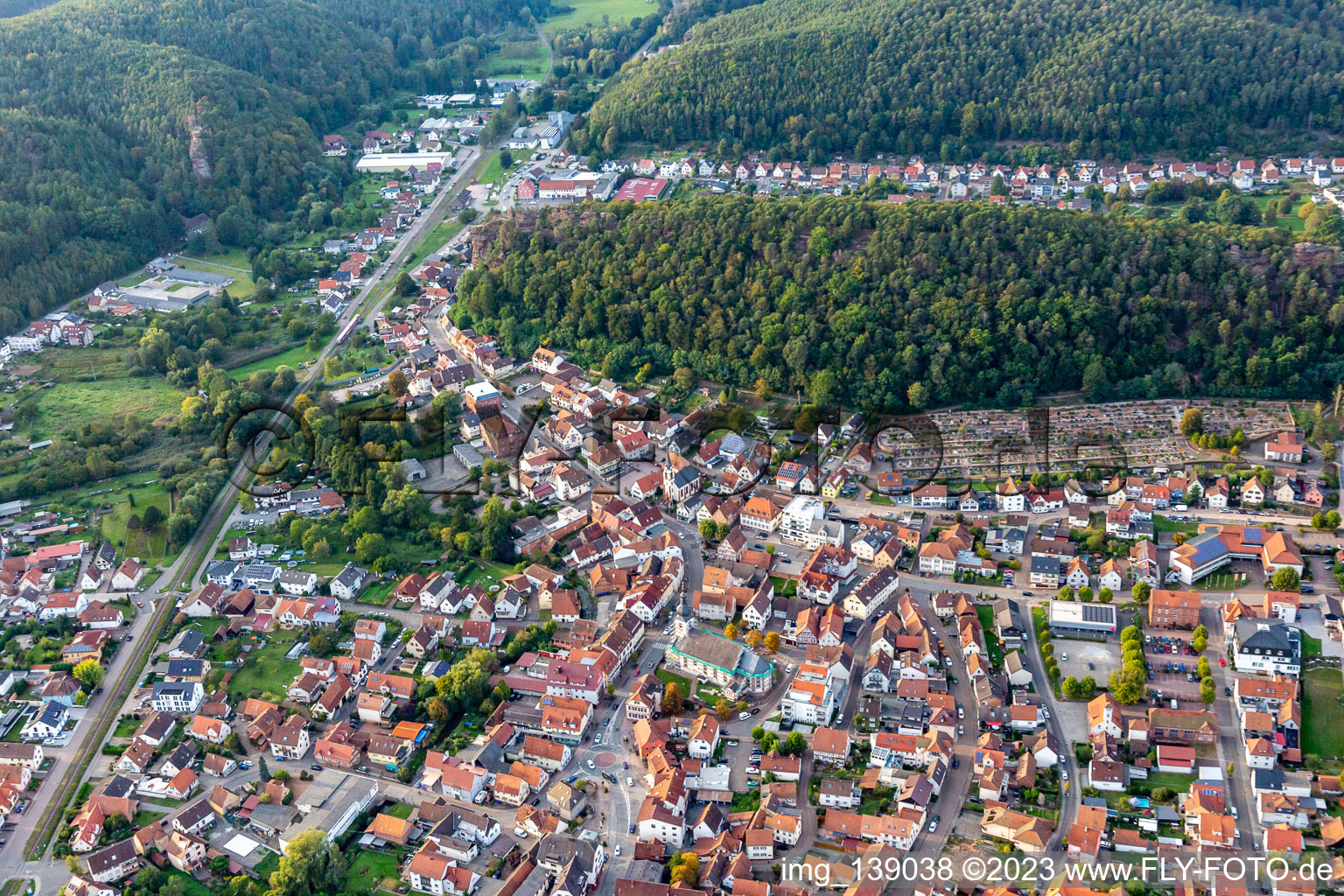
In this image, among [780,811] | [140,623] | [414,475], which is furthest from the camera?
[414,475]

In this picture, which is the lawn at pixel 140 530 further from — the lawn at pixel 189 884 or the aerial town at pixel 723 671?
the lawn at pixel 189 884

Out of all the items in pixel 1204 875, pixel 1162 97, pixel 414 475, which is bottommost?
pixel 1204 875

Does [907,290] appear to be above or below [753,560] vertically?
above

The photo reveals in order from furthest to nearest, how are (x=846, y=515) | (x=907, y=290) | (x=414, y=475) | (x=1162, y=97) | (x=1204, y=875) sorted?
(x=1162, y=97)
(x=907, y=290)
(x=414, y=475)
(x=846, y=515)
(x=1204, y=875)

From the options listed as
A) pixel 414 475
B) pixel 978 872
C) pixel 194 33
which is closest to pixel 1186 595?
pixel 978 872

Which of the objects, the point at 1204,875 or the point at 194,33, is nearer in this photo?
the point at 1204,875

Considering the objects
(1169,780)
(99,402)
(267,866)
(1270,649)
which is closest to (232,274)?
(99,402)

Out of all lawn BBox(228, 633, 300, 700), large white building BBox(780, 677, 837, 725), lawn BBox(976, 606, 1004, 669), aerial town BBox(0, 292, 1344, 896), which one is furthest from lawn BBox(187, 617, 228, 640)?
lawn BBox(976, 606, 1004, 669)

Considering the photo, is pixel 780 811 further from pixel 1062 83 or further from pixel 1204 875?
pixel 1062 83
